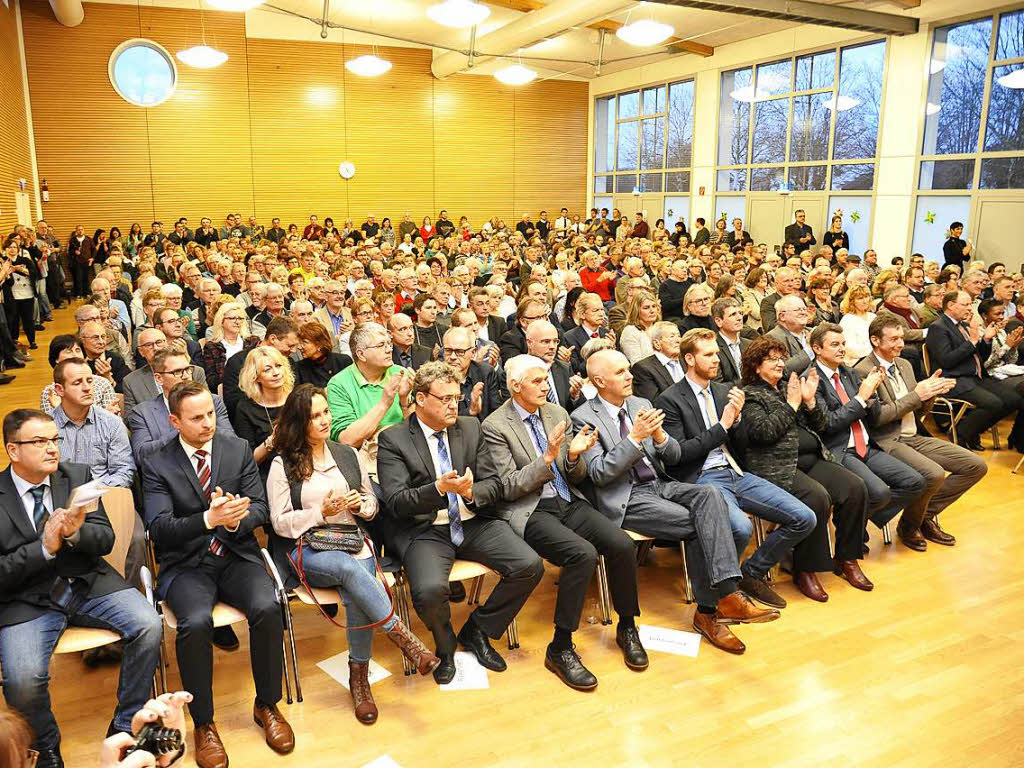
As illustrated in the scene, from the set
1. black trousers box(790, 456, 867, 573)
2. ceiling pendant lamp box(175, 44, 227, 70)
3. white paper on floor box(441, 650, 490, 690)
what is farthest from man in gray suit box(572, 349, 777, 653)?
ceiling pendant lamp box(175, 44, 227, 70)

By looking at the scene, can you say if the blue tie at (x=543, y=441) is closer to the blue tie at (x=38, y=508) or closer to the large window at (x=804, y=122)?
the blue tie at (x=38, y=508)

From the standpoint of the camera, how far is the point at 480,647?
358cm

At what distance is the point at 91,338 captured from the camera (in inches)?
193

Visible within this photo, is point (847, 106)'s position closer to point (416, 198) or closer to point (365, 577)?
point (416, 198)

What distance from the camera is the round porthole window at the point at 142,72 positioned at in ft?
56.2

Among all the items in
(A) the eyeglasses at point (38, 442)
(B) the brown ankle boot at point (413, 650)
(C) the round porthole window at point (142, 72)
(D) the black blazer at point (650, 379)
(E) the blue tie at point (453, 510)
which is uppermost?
(C) the round porthole window at point (142, 72)

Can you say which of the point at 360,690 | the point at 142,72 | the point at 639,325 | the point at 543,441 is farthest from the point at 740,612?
the point at 142,72

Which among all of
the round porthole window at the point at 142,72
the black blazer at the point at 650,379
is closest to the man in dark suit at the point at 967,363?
the black blazer at the point at 650,379

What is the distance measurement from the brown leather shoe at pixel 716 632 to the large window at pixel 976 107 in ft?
38.4

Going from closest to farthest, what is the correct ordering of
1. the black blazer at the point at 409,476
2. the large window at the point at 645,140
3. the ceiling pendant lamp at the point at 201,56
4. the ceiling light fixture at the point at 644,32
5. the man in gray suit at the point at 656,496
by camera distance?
the black blazer at the point at 409,476
the man in gray suit at the point at 656,496
the ceiling light fixture at the point at 644,32
the ceiling pendant lamp at the point at 201,56
the large window at the point at 645,140

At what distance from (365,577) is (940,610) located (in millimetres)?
3027

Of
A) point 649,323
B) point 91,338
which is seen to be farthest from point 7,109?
point 649,323

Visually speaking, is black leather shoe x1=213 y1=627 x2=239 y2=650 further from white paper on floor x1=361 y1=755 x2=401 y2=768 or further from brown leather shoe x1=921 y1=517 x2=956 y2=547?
brown leather shoe x1=921 y1=517 x2=956 y2=547

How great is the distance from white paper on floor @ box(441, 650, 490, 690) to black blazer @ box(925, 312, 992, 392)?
4.98 metres
